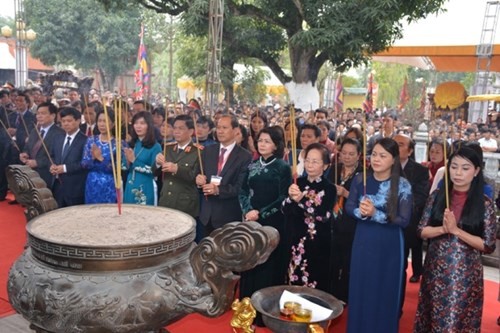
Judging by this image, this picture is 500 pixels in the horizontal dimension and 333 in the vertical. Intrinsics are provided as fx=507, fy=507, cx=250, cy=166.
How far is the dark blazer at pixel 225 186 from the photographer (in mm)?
3076

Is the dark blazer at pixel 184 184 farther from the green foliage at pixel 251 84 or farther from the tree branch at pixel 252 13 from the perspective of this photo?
the green foliage at pixel 251 84

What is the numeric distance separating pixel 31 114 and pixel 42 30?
1795cm

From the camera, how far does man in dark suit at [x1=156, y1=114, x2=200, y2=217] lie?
3.29m

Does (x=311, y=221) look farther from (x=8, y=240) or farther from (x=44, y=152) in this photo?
(x=8, y=240)

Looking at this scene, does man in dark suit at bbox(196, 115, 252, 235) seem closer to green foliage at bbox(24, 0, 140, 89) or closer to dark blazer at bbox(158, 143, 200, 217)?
dark blazer at bbox(158, 143, 200, 217)

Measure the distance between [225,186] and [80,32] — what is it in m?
21.3

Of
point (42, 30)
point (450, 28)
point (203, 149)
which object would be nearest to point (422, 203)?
point (203, 149)

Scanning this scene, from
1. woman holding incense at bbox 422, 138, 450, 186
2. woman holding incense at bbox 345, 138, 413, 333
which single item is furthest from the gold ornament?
woman holding incense at bbox 422, 138, 450, 186

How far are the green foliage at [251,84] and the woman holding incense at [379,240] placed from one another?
456 inches

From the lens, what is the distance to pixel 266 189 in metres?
2.83

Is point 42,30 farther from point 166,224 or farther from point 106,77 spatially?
point 166,224

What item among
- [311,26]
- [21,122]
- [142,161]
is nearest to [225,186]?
[142,161]

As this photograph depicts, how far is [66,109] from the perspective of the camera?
12.6 feet

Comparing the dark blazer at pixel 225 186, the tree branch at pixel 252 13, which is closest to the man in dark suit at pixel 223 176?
the dark blazer at pixel 225 186
